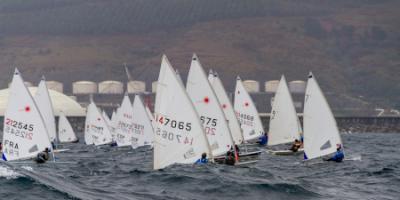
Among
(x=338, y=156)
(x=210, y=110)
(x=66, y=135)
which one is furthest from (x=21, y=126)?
(x=66, y=135)

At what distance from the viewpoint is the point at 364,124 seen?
180000 mm

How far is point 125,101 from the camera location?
3172 inches

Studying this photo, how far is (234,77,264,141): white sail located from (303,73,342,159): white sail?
1902cm

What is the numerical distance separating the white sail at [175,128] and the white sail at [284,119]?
1044 inches

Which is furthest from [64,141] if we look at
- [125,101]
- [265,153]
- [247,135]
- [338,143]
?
[338,143]

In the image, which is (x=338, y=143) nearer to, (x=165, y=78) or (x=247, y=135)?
(x=165, y=78)

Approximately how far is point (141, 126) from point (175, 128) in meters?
34.7

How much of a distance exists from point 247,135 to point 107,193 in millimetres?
37182

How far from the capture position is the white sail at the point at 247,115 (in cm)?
6981

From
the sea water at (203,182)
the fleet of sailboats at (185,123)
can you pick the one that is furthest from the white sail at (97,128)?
the sea water at (203,182)

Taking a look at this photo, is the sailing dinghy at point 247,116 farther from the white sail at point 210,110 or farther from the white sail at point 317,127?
the white sail at point 210,110

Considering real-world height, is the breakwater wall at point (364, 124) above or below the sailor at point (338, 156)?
above

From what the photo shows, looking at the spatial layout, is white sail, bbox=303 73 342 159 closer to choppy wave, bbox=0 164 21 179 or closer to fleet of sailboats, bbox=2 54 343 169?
fleet of sailboats, bbox=2 54 343 169

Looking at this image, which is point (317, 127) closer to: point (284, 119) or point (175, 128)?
point (175, 128)
